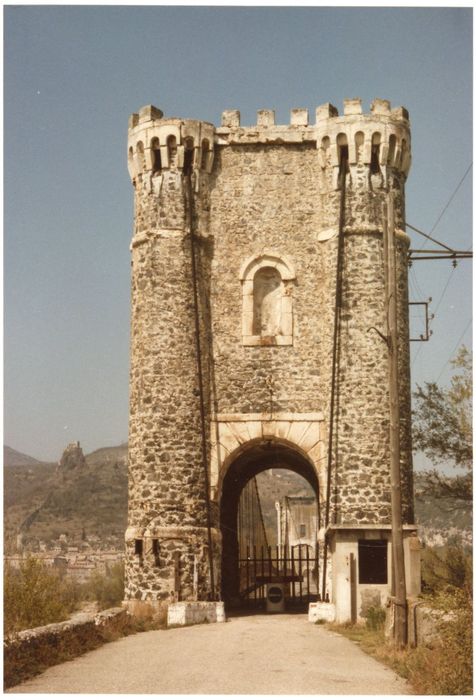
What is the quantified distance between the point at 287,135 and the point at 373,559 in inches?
455

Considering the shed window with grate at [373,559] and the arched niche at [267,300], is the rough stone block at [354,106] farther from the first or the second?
the shed window with grate at [373,559]

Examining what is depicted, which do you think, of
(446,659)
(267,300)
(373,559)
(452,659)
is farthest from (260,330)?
(452,659)

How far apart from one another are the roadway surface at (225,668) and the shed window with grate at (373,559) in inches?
152

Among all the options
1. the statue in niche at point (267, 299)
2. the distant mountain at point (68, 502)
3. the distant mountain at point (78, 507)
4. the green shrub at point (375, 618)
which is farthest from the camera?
the distant mountain at point (68, 502)

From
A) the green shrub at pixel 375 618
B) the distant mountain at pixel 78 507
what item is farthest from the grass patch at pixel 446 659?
the distant mountain at pixel 78 507

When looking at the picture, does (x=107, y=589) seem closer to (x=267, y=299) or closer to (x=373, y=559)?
(x=373, y=559)

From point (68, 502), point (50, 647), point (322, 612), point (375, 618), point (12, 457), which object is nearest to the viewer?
point (50, 647)

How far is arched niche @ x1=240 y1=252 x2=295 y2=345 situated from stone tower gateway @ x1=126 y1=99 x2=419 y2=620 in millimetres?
38

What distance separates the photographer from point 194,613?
2711 centimetres

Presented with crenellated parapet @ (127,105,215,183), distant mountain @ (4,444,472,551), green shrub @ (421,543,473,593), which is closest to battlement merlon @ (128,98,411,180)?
crenellated parapet @ (127,105,215,183)

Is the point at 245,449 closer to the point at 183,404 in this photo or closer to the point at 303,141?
the point at 183,404

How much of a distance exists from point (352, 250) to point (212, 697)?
16.0 meters

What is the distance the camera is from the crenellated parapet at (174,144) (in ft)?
98.1

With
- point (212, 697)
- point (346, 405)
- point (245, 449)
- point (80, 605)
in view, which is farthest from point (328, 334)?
point (212, 697)
